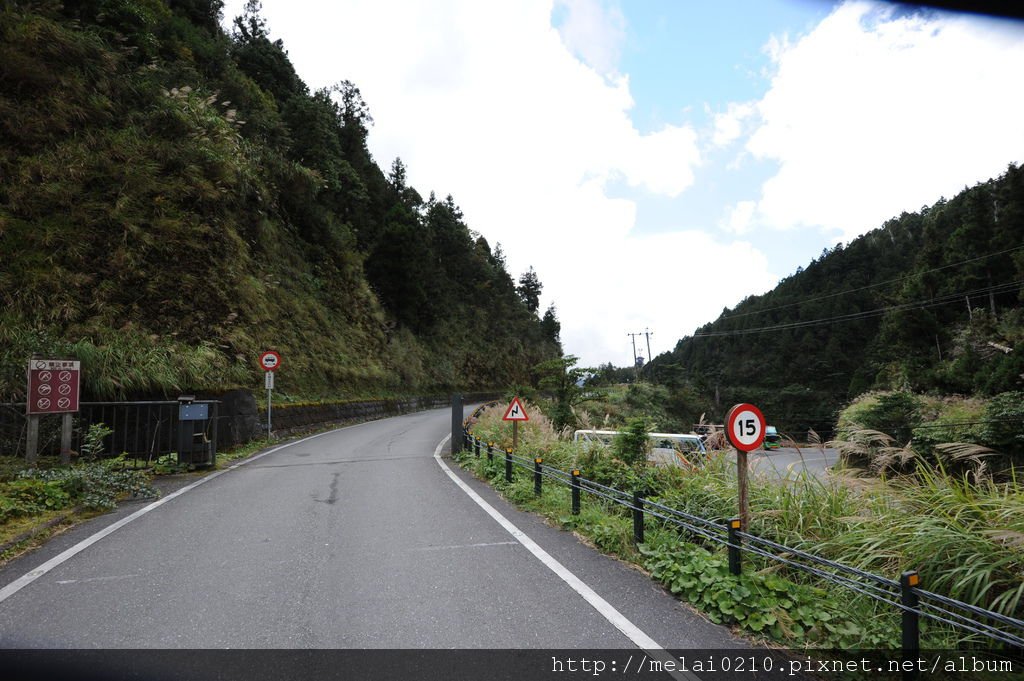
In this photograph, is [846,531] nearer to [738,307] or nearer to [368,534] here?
[368,534]

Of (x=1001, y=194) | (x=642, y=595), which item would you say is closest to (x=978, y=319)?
(x=1001, y=194)

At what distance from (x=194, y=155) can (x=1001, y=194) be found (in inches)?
2292

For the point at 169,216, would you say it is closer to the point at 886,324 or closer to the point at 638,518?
the point at 638,518

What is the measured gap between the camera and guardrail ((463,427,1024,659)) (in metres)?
2.73

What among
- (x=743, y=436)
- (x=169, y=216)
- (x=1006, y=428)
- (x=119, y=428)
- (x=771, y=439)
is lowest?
(x=1006, y=428)

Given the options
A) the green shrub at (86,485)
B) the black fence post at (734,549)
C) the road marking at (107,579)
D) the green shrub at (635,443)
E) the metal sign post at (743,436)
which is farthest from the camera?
the green shrub at (635,443)

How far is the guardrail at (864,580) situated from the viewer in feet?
8.95

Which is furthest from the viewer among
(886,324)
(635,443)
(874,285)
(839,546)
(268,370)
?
(874,285)

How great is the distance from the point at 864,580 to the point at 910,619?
954 millimetres

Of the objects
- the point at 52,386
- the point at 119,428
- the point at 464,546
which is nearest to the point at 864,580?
the point at 464,546

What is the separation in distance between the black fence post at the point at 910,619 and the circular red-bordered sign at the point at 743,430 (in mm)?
1748

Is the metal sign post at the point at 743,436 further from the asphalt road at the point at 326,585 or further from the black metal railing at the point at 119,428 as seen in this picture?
the black metal railing at the point at 119,428

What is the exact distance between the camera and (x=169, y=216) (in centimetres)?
1694

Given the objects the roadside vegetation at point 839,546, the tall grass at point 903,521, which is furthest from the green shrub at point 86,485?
the tall grass at point 903,521
